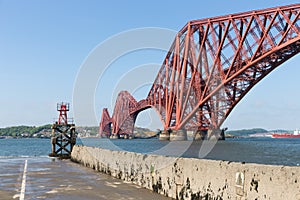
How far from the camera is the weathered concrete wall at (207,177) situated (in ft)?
20.2

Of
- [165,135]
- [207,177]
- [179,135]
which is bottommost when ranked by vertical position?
[207,177]

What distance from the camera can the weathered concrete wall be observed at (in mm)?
6172

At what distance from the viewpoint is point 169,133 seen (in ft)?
319

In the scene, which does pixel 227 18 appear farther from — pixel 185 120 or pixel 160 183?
pixel 160 183

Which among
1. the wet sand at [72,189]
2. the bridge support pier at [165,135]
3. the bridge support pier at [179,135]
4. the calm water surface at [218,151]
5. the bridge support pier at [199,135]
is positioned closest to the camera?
the wet sand at [72,189]

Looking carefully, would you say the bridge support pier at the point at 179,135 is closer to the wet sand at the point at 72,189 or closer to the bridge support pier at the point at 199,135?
the bridge support pier at the point at 199,135

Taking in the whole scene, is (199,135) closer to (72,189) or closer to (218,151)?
(218,151)

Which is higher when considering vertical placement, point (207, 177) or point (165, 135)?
point (165, 135)

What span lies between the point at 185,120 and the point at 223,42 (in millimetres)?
20196

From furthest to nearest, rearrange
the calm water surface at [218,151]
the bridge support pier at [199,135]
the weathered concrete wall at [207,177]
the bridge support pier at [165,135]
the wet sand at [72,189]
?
the bridge support pier at [165,135], the bridge support pier at [199,135], the calm water surface at [218,151], the wet sand at [72,189], the weathered concrete wall at [207,177]

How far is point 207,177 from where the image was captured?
325 inches

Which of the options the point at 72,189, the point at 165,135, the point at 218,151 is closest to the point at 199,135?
the point at 165,135

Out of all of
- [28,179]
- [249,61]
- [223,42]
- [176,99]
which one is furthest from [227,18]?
[28,179]

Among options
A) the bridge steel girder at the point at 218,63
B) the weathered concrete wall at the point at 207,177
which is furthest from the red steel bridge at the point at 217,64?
the weathered concrete wall at the point at 207,177
